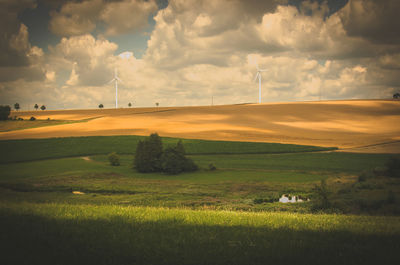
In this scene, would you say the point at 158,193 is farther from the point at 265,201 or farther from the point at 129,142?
the point at 129,142

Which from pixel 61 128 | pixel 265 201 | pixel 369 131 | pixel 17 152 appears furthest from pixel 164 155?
pixel 369 131

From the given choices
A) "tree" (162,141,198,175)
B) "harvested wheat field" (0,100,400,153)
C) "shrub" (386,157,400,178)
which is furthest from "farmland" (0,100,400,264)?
"harvested wheat field" (0,100,400,153)

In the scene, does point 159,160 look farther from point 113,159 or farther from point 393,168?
point 393,168

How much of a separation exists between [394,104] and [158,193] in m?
113

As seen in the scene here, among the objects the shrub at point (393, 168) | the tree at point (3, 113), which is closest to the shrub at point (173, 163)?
the shrub at point (393, 168)

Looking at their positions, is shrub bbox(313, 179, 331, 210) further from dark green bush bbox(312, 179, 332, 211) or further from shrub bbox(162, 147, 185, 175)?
shrub bbox(162, 147, 185, 175)

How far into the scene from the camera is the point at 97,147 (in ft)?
203

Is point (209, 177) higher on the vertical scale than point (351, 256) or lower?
lower

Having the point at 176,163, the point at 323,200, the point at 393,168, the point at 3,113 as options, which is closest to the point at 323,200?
the point at 323,200

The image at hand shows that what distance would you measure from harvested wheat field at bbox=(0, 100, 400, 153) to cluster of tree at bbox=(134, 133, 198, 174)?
2174 cm

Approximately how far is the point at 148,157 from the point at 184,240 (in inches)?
1622

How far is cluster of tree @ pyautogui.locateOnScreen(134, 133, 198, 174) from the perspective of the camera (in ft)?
152

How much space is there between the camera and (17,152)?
57219 millimetres

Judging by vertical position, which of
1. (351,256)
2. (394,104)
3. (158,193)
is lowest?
(158,193)
